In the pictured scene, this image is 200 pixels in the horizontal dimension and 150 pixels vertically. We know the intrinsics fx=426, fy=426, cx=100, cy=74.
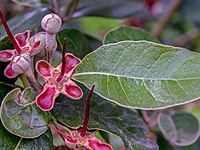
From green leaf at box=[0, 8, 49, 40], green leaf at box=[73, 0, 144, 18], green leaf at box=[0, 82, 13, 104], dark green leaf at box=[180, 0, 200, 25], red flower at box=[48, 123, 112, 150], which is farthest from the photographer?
dark green leaf at box=[180, 0, 200, 25]

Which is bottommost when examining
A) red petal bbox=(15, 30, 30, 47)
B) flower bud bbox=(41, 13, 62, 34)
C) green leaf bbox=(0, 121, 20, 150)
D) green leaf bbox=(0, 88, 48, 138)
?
green leaf bbox=(0, 121, 20, 150)

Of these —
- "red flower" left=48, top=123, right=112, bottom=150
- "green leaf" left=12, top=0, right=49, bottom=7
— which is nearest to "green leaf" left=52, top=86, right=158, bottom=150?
"red flower" left=48, top=123, right=112, bottom=150

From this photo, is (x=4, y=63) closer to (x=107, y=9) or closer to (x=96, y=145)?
(x=96, y=145)

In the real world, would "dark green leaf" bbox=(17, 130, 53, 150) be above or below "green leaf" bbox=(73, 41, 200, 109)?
below

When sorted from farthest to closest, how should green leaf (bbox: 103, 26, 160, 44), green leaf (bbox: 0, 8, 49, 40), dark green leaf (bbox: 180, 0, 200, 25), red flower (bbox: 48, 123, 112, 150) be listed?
dark green leaf (bbox: 180, 0, 200, 25)
green leaf (bbox: 103, 26, 160, 44)
green leaf (bbox: 0, 8, 49, 40)
red flower (bbox: 48, 123, 112, 150)

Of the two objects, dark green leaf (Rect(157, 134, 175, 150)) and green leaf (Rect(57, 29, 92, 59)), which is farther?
dark green leaf (Rect(157, 134, 175, 150))

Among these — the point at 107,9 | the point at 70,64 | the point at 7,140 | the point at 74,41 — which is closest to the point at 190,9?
the point at 107,9

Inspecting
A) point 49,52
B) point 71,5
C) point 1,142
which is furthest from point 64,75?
point 71,5

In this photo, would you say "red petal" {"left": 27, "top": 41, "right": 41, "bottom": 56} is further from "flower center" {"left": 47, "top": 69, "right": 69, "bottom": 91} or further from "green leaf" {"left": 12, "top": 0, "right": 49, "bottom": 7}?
"green leaf" {"left": 12, "top": 0, "right": 49, "bottom": 7}
